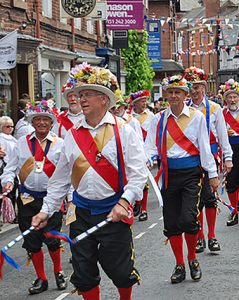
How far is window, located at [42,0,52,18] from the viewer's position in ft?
63.5

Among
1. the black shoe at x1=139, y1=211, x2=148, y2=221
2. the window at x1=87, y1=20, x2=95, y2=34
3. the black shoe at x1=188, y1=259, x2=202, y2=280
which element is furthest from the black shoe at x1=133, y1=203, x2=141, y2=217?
the window at x1=87, y1=20, x2=95, y2=34

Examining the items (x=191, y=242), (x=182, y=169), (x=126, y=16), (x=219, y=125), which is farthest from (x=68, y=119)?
(x=126, y=16)

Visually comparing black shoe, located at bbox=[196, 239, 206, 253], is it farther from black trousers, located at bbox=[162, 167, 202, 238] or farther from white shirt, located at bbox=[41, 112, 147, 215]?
white shirt, located at bbox=[41, 112, 147, 215]

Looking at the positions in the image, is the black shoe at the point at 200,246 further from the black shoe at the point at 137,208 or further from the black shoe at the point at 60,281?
the black shoe at the point at 137,208

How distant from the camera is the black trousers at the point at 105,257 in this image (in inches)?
216

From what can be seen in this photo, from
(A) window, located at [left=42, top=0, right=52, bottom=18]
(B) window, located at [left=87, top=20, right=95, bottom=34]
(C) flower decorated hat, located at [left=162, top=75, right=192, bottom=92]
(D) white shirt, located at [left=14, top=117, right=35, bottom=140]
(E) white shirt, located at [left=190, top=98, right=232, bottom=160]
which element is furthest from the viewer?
(B) window, located at [left=87, top=20, right=95, bottom=34]

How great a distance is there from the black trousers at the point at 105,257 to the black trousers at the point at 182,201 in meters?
1.79

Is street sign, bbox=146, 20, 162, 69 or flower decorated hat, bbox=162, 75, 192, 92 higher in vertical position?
street sign, bbox=146, 20, 162, 69

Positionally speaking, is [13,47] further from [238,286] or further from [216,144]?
[238,286]

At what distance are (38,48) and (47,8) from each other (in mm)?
2619

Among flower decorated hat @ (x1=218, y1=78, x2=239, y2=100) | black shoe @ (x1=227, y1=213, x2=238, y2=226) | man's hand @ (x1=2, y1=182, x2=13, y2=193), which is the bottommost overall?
black shoe @ (x1=227, y1=213, x2=238, y2=226)

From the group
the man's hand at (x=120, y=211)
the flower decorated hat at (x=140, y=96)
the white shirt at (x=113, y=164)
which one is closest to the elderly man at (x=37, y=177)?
the white shirt at (x=113, y=164)

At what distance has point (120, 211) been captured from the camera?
5.26 metres

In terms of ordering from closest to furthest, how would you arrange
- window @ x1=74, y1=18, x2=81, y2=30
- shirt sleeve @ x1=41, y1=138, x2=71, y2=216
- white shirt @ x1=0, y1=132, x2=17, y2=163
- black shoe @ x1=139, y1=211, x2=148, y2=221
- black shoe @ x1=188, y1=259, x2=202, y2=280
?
1. shirt sleeve @ x1=41, y1=138, x2=71, y2=216
2. black shoe @ x1=188, y1=259, x2=202, y2=280
3. white shirt @ x1=0, y1=132, x2=17, y2=163
4. black shoe @ x1=139, y1=211, x2=148, y2=221
5. window @ x1=74, y1=18, x2=81, y2=30
